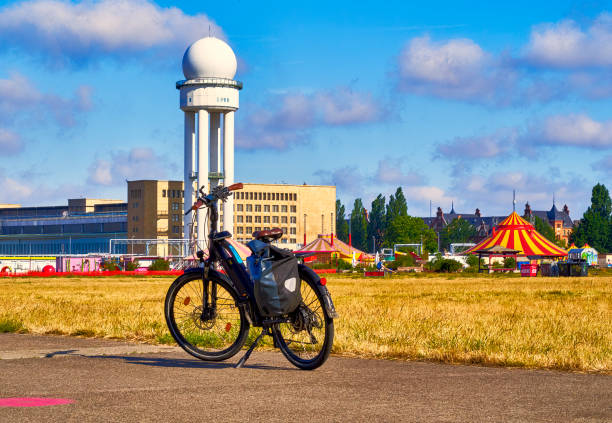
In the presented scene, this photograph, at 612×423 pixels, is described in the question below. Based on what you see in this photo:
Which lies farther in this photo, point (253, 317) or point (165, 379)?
point (253, 317)

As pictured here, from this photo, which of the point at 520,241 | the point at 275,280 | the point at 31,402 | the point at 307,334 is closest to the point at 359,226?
the point at 520,241

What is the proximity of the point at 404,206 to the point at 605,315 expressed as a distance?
157933mm

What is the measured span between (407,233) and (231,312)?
150 m

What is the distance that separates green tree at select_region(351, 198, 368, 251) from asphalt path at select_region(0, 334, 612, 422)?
17623 cm

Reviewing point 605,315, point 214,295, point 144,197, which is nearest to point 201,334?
point 214,295

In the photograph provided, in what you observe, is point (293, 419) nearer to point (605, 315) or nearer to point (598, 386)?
point (598, 386)

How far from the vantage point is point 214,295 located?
970 centimetres

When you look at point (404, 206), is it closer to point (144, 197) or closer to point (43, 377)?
point (144, 197)

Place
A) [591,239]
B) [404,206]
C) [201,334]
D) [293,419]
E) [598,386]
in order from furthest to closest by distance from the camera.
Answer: [404,206], [591,239], [201,334], [598,386], [293,419]

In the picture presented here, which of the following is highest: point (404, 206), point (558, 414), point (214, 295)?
point (404, 206)

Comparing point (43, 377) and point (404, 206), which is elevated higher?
point (404, 206)

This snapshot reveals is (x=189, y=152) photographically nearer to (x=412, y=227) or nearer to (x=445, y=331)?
(x=412, y=227)

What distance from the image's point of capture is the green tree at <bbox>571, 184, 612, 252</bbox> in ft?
512

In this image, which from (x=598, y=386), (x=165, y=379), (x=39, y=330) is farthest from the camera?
(x=39, y=330)
